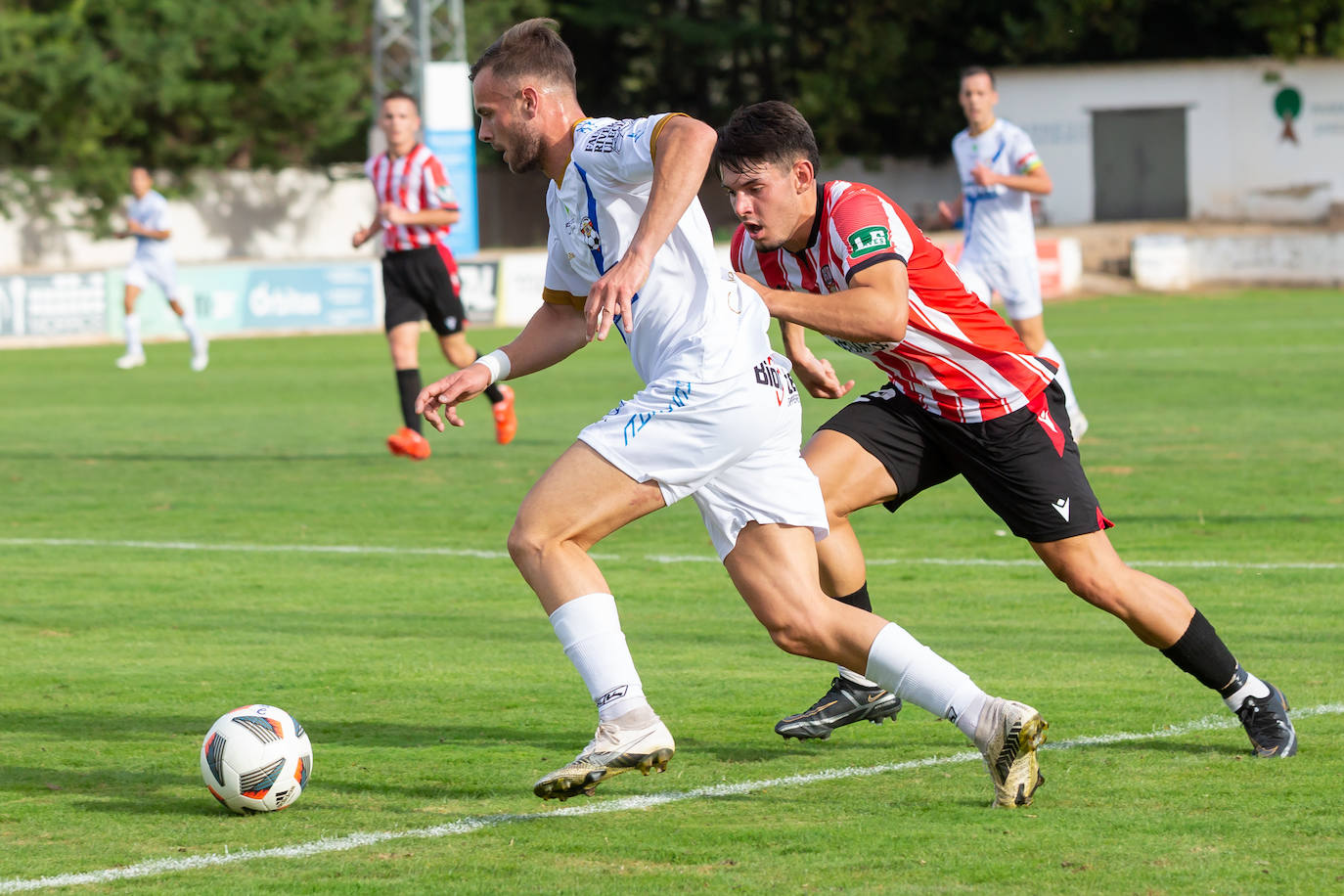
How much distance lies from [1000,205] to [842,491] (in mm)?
8231

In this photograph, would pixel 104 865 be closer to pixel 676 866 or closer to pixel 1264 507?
pixel 676 866

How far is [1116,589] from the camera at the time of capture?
16.4ft

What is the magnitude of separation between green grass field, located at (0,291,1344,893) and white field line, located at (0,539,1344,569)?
0.04 metres

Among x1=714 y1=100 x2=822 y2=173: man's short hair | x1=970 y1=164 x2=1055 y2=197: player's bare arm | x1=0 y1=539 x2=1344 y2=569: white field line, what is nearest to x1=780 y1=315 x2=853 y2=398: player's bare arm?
x1=714 y1=100 x2=822 y2=173: man's short hair

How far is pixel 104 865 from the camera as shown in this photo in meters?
4.13

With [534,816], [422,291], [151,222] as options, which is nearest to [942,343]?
[534,816]

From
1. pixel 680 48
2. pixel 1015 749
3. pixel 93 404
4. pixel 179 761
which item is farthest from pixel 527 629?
pixel 680 48

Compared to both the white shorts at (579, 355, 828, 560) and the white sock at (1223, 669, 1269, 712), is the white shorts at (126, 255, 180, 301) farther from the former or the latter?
the white sock at (1223, 669, 1269, 712)

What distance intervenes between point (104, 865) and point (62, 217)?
1692 inches

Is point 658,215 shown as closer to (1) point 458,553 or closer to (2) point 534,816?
(2) point 534,816

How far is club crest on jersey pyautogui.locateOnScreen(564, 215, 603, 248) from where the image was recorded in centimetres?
462

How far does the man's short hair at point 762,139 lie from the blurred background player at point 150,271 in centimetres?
1802

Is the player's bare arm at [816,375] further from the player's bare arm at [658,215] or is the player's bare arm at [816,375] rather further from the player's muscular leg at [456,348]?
the player's muscular leg at [456,348]

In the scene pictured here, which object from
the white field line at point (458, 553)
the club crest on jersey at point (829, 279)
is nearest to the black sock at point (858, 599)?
the club crest on jersey at point (829, 279)
